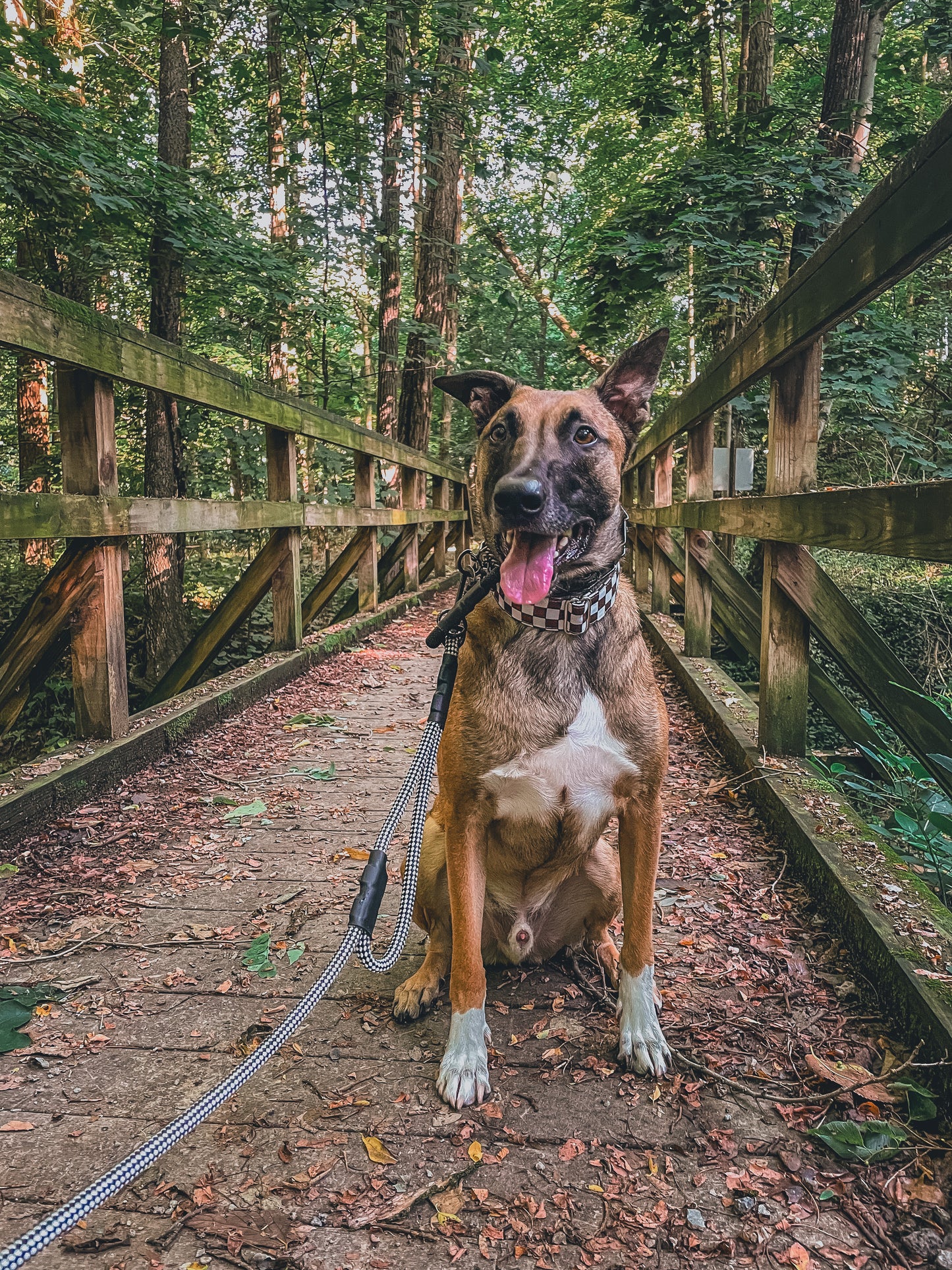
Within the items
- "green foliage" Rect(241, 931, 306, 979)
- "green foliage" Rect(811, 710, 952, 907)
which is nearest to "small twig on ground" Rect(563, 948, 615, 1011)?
"green foliage" Rect(241, 931, 306, 979)

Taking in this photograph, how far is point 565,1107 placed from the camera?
169cm

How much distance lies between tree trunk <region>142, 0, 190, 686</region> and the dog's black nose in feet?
19.5

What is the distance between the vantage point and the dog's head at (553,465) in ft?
6.34

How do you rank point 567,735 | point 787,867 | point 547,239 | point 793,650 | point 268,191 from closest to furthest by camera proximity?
point 567,735 → point 787,867 → point 793,650 → point 268,191 → point 547,239

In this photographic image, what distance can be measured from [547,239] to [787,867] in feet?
68.9

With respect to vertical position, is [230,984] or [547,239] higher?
[547,239]

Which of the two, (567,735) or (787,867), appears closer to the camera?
(567,735)

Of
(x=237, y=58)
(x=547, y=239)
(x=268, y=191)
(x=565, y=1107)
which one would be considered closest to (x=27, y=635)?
(x=565, y=1107)

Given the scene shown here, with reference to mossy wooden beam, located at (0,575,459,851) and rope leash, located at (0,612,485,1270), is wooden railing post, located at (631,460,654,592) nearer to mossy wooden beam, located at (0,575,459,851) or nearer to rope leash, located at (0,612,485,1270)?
mossy wooden beam, located at (0,575,459,851)

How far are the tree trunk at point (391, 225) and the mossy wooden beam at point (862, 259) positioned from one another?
4847mm

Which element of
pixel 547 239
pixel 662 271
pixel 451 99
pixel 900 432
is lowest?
pixel 900 432

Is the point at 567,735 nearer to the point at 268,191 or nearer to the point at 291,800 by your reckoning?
the point at 291,800

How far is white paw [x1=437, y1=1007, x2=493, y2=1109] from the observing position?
1702 millimetres

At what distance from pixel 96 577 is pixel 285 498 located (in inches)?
90.5
